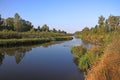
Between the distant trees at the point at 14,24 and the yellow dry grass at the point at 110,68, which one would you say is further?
the distant trees at the point at 14,24

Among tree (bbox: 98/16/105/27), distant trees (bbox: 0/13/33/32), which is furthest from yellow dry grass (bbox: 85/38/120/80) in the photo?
distant trees (bbox: 0/13/33/32)

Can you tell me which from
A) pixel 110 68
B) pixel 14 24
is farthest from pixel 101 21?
pixel 110 68

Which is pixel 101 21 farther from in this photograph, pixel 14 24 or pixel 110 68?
pixel 110 68

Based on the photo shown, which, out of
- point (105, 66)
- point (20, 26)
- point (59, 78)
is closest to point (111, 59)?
point (105, 66)

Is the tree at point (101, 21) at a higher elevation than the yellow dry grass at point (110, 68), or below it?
higher

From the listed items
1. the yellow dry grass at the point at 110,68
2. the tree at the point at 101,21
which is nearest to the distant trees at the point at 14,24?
the tree at the point at 101,21

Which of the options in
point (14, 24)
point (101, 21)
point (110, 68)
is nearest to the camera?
point (110, 68)

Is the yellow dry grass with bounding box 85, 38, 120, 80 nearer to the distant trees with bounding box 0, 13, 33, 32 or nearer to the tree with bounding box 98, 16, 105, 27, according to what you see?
the tree with bounding box 98, 16, 105, 27

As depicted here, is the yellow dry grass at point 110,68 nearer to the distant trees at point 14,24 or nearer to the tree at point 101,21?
the tree at point 101,21

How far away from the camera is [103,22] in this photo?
78500 millimetres

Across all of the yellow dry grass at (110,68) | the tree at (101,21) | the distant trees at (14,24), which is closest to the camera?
the yellow dry grass at (110,68)

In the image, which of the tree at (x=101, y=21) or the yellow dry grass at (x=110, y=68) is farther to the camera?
the tree at (x=101, y=21)

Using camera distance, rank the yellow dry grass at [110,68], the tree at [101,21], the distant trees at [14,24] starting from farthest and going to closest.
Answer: the distant trees at [14,24] → the tree at [101,21] → the yellow dry grass at [110,68]

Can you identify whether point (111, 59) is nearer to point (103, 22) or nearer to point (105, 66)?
point (105, 66)
